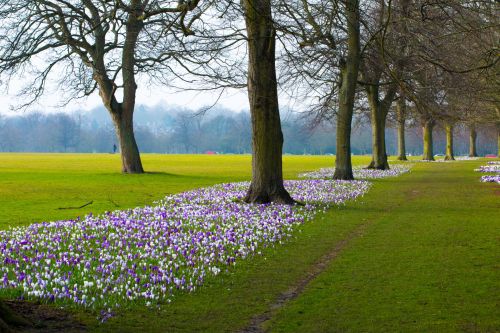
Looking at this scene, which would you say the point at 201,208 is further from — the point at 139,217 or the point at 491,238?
the point at 491,238

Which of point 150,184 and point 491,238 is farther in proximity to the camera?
point 150,184

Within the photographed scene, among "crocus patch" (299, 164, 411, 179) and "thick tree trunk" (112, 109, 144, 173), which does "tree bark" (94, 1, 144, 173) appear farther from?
"crocus patch" (299, 164, 411, 179)

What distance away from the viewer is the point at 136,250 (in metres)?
10.6

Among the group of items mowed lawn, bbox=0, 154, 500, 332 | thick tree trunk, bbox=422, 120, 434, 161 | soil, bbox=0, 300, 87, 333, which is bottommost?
mowed lawn, bbox=0, 154, 500, 332

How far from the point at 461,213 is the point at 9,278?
12808 mm

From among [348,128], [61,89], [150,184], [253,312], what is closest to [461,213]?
[253,312]

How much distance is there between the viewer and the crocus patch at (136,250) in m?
7.78

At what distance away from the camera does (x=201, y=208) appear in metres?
17.2

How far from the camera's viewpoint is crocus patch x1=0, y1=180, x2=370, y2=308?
7777 millimetres

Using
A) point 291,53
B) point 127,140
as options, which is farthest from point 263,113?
point 127,140

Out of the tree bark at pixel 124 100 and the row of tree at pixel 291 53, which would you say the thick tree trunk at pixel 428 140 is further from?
the tree bark at pixel 124 100

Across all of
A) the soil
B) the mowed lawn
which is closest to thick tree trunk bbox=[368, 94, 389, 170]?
the mowed lawn

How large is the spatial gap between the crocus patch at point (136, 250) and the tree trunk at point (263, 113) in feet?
4.13

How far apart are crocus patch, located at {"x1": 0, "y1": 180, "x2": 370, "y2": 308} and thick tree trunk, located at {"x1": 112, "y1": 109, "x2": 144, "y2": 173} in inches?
895
